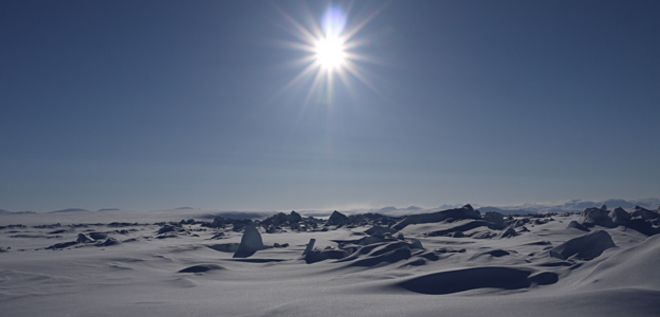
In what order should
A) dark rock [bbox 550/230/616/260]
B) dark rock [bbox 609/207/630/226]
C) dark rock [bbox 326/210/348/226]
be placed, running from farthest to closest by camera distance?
1. dark rock [bbox 326/210/348/226]
2. dark rock [bbox 609/207/630/226]
3. dark rock [bbox 550/230/616/260]

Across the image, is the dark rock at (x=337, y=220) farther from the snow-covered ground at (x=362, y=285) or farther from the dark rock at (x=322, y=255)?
the snow-covered ground at (x=362, y=285)

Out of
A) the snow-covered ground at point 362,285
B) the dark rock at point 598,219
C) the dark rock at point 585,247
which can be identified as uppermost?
the dark rock at point 598,219

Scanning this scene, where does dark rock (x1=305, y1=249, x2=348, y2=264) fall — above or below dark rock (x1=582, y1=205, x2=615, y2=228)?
below

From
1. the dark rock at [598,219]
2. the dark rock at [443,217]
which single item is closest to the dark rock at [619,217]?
the dark rock at [598,219]

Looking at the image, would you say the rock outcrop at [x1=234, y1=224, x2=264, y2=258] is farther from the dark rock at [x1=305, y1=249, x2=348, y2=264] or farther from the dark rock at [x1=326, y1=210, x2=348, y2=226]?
the dark rock at [x1=326, y1=210, x2=348, y2=226]

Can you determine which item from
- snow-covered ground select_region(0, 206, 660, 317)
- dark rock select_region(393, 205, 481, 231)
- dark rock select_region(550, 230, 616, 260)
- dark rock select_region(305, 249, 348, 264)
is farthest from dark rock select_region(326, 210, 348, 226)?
dark rock select_region(550, 230, 616, 260)

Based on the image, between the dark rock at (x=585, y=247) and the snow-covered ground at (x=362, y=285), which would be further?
the dark rock at (x=585, y=247)

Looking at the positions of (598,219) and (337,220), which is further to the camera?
(337,220)

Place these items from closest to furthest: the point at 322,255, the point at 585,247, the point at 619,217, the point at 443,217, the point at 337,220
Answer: the point at 585,247 → the point at 322,255 → the point at 619,217 → the point at 443,217 → the point at 337,220

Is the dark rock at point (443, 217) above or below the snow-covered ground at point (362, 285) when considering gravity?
above

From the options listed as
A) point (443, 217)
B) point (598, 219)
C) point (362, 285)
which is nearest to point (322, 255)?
point (362, 285)

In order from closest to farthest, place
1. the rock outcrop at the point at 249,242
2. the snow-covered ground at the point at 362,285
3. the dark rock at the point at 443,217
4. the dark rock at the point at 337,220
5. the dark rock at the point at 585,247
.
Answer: the snow-covered ground at the point at 362,285 < the dark rock at the point at 585,247 < the rock outcrop at the point at 249,242 < the dark rock at the point at 443,217 < the dark rock at the point at 337,220

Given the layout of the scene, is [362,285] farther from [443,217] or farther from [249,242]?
[443,217]

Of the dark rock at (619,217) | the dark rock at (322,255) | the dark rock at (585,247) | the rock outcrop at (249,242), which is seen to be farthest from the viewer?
the dark rock at (619,217)
